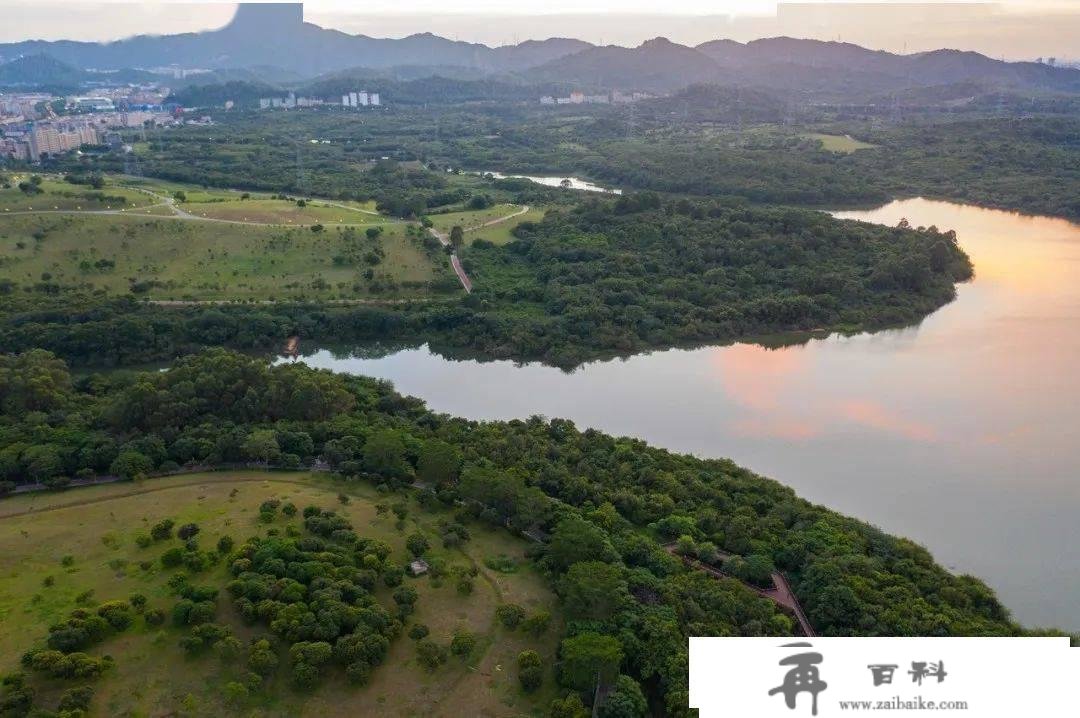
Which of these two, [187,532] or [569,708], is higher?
[187,532]

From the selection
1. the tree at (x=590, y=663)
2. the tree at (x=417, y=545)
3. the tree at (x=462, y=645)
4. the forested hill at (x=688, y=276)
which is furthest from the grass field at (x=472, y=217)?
the tree at (x=590, y=663)

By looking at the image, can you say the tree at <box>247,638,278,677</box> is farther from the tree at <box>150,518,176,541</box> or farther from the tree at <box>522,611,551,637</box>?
the tree at <box>150,518,176,541</box>

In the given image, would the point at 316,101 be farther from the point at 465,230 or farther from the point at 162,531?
the point at 162,531

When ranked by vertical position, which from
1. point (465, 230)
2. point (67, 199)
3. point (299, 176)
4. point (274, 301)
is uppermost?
point (299, 176)

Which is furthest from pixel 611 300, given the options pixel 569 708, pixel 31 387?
pixel 569 708

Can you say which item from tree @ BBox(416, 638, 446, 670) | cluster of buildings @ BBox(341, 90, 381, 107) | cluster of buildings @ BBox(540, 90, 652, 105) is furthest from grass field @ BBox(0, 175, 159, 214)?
cluster of buildings @ BBox(540, 90, 652, 105)
